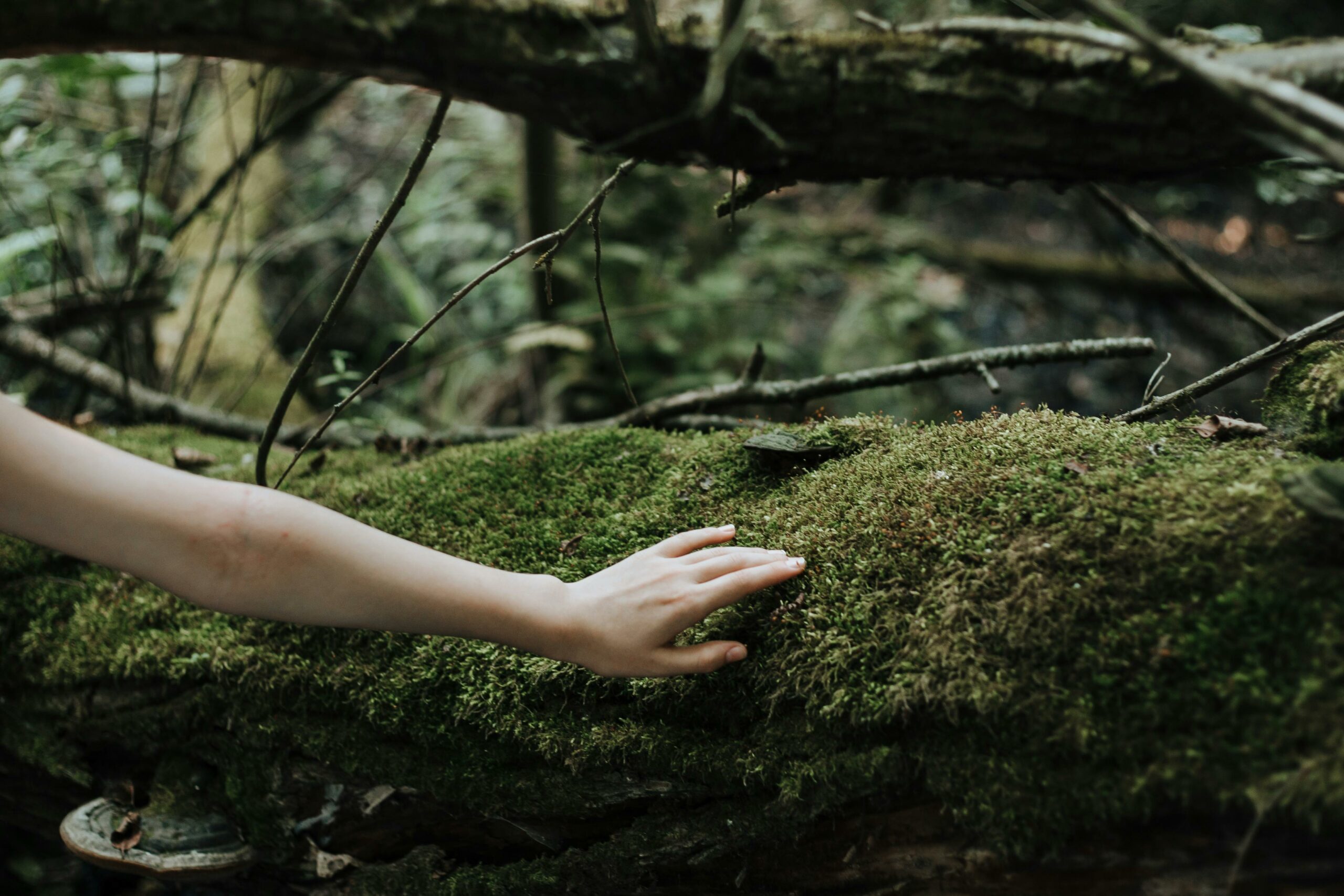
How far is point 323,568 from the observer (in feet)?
5.38

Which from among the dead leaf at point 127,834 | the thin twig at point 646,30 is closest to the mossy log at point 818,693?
the dead leaf at point 127,834

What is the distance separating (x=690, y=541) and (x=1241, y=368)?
141cm

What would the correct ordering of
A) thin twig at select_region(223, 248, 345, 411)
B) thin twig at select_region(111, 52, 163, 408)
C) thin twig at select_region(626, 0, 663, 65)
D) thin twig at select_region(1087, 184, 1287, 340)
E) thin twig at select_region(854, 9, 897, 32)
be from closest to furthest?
thin twig at select_region(626, 0, 663, 65) < thin twig at select_region(854, 9, 897, 32) < thin twig at select_region(1087, 184, 1287, 340) < thin twig at select_region(111, 52, 163, 408) < thin twig at select_region(223, 248, 345, 411)

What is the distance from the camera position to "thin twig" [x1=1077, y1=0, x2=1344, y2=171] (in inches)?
43.4

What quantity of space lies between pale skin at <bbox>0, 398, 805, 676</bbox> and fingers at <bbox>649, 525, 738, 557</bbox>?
4 cm

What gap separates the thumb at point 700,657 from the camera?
1.68m

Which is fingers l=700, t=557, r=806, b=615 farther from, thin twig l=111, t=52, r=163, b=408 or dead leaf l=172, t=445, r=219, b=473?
thin twig l=111, t=52, r=163, b=408

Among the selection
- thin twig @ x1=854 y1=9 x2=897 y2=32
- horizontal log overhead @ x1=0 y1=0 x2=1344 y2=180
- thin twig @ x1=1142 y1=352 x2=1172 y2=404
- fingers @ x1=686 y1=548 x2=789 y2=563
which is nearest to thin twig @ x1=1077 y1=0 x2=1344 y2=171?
horizontal log overhead @ x1=0 y1=0 x2=1344 y2=180

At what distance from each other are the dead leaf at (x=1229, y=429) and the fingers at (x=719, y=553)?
3.37ft

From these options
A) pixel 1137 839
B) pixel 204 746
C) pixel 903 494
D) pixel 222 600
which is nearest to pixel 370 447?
pixel 204 746

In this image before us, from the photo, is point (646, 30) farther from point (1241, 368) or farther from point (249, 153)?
point (249, 153)

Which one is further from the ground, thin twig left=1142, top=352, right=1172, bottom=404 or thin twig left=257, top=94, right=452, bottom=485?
thin twig left=257, top=94, right=452, bottom=485

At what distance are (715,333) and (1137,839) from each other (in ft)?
15.3

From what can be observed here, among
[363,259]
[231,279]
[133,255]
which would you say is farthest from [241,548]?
[231,279]
